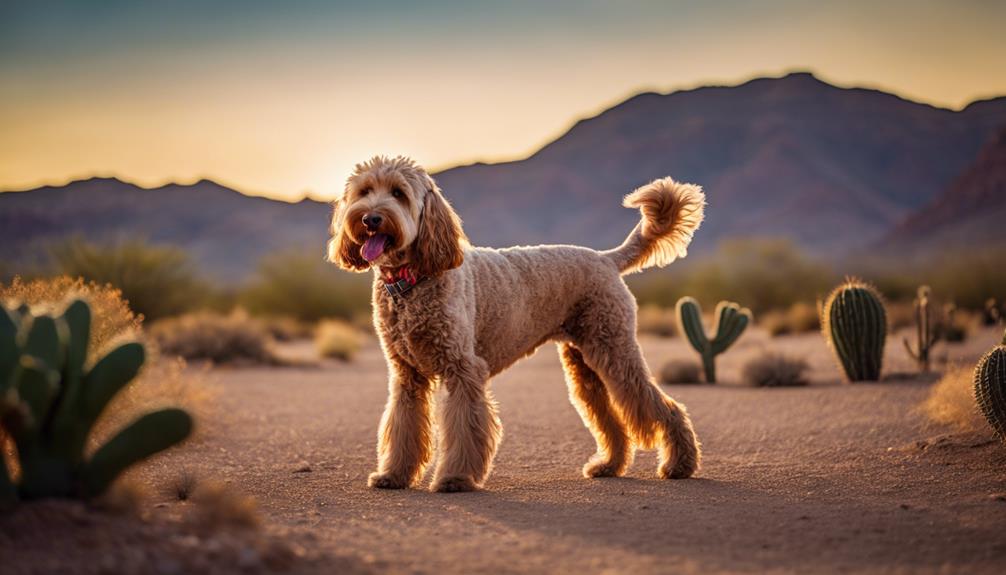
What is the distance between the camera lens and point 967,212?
250ft

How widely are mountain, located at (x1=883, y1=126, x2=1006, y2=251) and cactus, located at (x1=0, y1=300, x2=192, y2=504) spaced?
7136 centimetres

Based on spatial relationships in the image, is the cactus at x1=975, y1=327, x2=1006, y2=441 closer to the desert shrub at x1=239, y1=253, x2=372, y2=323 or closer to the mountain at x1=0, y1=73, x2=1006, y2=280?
the desert shrub at x1=239, y1=253, x2=372, y2=323

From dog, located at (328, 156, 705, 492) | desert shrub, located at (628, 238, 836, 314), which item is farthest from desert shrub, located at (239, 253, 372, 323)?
dog, located at (328, 156, 705, 492)

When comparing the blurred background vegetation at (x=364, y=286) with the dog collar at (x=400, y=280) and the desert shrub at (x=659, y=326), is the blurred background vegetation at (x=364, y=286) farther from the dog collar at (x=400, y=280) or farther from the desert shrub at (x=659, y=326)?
the dog collar at (x=400, y=280)

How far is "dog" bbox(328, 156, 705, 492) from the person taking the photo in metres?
7.34

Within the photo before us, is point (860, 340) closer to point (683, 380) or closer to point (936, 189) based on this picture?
point (683, 380)

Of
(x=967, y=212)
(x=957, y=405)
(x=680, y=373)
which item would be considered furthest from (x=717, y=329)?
(x=967, y=212)

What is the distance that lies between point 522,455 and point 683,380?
736 centimetres

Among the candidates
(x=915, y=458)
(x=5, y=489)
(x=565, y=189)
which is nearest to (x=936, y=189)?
(x=565, y=189)

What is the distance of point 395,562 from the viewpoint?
5.13 metres

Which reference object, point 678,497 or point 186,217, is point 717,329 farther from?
point 186,217

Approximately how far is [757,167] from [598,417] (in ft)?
318

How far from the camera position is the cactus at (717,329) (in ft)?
53.4

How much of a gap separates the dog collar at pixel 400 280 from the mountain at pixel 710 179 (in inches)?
3037
